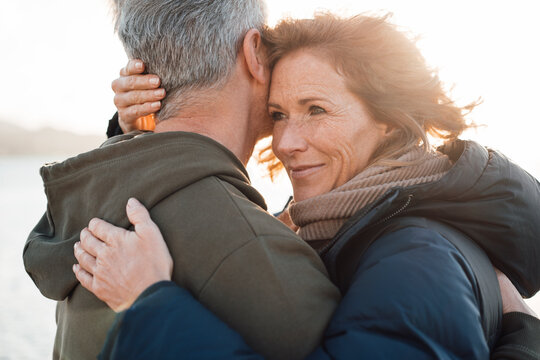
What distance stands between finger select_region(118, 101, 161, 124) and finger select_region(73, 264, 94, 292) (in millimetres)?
673

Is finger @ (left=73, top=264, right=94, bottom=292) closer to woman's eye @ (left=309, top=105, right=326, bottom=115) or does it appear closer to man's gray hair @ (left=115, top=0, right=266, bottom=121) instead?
man's gray hair @ (left=115, top=0, right=266, bottom=121)


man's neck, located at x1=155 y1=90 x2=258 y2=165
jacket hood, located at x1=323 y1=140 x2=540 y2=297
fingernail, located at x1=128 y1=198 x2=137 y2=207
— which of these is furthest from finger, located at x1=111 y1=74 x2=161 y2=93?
jacket hood, located at x1=323 y1=140 x2=540 y2=297

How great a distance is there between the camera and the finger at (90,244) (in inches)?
56.1

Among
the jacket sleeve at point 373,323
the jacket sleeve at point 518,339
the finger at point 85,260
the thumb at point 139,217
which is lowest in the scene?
the jacket sleeve at point 518,339

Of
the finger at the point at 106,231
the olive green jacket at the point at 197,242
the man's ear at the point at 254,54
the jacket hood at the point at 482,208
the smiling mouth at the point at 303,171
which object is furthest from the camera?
the smiling mouth at the point at 303,171

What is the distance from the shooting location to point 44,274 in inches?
62.3

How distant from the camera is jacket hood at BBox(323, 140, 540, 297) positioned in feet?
5.46

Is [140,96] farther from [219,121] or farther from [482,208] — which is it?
[482,208]

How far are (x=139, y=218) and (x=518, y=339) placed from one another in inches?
50.9

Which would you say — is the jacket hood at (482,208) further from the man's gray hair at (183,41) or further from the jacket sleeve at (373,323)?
the man's gray hair at (183,41)

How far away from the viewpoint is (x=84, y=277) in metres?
1.46

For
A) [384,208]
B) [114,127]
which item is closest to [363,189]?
[384,208]

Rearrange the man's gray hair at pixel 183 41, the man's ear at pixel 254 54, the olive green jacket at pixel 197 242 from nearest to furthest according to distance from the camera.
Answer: the olive green jacket at pixel 197 242
the man's gray hair at pixel 183 41
the man's ear at pixel 254 54

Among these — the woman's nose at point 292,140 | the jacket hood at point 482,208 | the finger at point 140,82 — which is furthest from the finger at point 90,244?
the woman's nose at point 292,140
